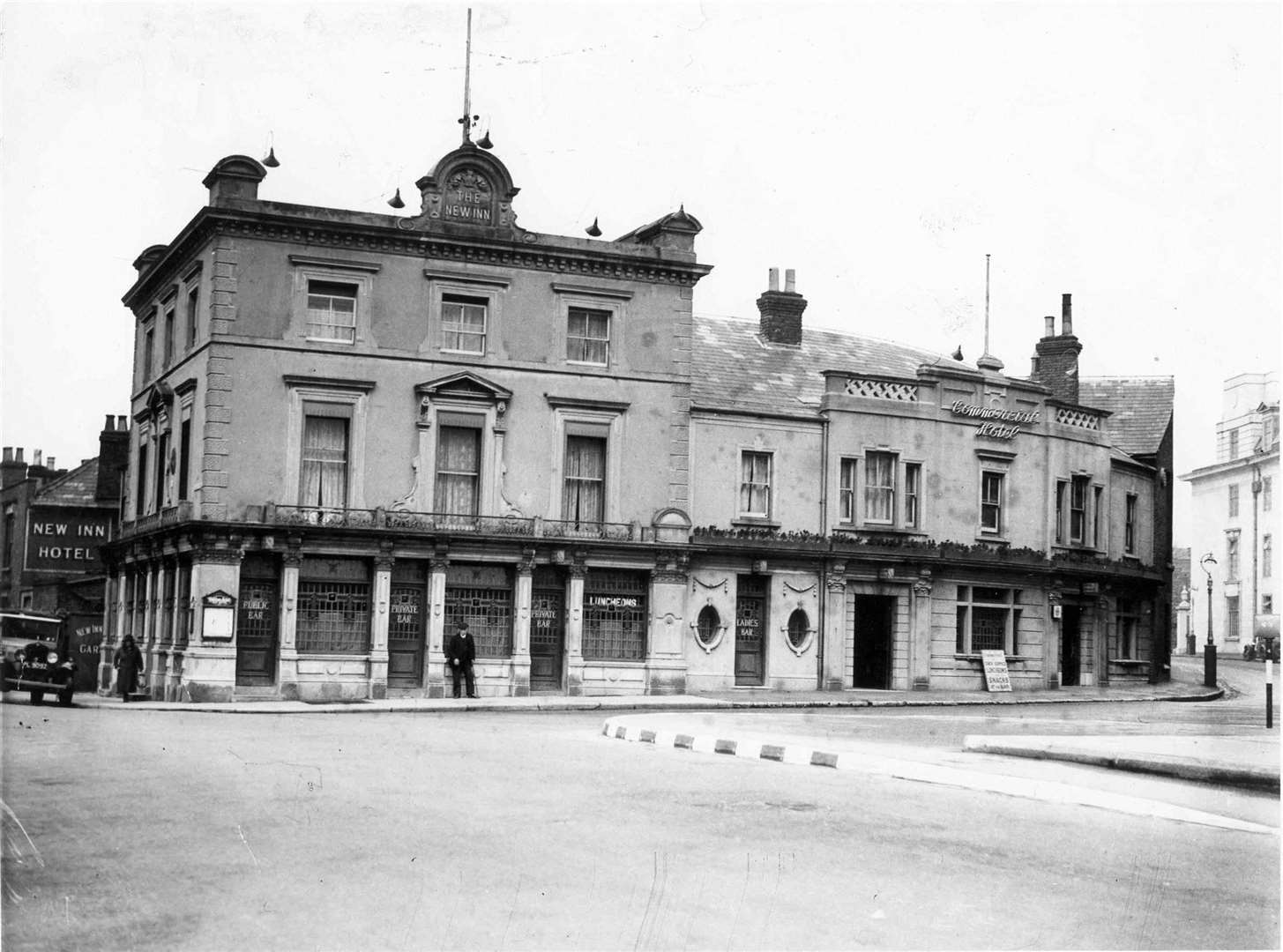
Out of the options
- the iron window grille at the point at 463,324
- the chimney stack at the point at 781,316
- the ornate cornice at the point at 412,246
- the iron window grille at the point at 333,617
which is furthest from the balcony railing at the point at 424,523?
the chimney stack at the point at 781,316

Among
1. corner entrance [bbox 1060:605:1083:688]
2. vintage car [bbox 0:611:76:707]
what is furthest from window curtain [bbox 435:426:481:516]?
corner entrance [bbox 1060:605:1083:688]

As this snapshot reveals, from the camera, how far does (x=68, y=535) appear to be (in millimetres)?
49344

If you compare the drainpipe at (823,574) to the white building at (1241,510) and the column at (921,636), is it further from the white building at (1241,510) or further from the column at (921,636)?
the white building at (1241,510)

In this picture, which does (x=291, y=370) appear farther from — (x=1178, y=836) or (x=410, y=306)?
(x=1178, y=836)

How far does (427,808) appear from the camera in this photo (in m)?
11.9

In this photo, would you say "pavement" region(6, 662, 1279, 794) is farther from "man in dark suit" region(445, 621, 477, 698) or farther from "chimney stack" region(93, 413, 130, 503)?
"chimney stack" region(93, 413, 130, 503)

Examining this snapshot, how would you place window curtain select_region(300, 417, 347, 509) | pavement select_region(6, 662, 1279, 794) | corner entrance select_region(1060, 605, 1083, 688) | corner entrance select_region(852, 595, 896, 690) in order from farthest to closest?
corner entrance select_region(1060, 605, 1083, 688), corner entrance select_region(852, 595, 896, 690), window curtain select_region(300, 417, 347, 509), pavement select_region(6, 662, 1279, 794)

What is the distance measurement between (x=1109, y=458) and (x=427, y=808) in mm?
31902

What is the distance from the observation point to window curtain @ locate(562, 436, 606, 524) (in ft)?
107

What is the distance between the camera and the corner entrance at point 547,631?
32.2 m

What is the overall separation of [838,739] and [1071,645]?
22.2 m

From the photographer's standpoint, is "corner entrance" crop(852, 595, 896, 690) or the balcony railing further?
"corner entrance" crop(852, 595, 896, 690)

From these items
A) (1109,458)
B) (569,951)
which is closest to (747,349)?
(1109,458)

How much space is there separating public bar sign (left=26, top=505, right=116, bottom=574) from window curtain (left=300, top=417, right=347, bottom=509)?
2075cm
